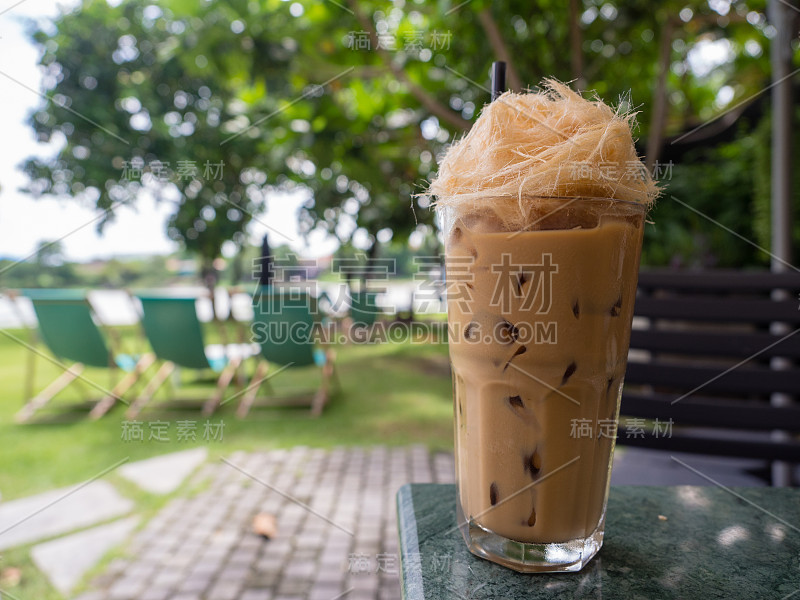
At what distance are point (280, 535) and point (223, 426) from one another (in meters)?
1.87

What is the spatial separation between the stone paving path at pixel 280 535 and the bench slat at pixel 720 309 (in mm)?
1054

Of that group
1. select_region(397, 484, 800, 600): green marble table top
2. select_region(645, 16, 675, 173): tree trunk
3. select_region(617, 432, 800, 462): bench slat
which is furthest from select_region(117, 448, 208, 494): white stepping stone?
select_region(645, 16, 675, 173): tree trunk

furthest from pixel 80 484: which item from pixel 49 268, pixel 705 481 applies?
pixel 49 268

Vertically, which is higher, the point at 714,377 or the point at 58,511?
the point at 714,377

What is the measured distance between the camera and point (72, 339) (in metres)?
4.60

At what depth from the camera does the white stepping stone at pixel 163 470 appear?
316cm

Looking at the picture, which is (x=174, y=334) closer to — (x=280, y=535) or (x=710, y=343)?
(x=280, y=535)

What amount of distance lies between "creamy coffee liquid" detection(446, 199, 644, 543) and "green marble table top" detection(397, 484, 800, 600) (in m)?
0.05

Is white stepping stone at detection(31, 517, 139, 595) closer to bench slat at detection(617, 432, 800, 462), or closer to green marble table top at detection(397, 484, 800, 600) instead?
green marble table top at detection(397, 484, 800, 600)

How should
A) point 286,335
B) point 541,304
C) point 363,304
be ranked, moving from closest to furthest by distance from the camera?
point 541,304
point 286,335
point 363,304

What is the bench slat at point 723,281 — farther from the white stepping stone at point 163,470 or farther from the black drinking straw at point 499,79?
the white stepping stone at point 163,470

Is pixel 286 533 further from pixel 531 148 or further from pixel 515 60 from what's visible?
pixel 515 60

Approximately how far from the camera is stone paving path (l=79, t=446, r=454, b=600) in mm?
2191

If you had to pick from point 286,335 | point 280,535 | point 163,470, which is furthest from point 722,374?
point 286,335
